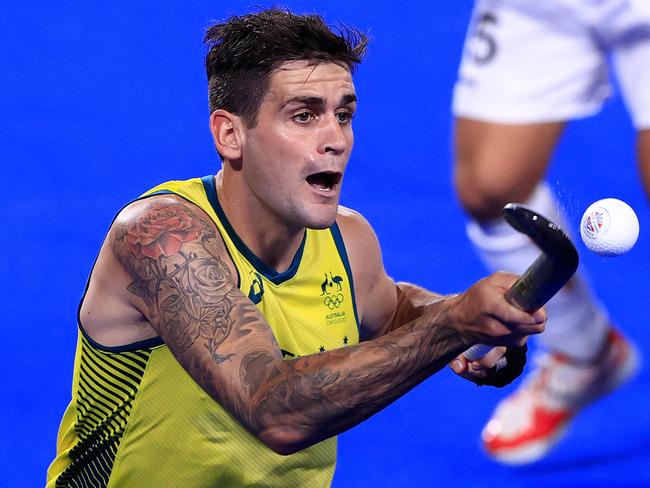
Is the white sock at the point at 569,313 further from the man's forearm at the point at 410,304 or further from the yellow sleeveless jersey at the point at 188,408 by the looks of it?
the yellow sleeveless jersey at the point at 188,408

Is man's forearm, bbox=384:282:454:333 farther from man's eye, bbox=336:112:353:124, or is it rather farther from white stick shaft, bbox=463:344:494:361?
man's eye, bbox=336:112:353:124

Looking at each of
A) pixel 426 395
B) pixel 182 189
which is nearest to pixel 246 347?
pixel 182 189

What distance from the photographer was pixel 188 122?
4812 millimetres

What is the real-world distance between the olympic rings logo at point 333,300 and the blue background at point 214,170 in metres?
1.20

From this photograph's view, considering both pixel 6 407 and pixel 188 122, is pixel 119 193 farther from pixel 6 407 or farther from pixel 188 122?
pixel 6 407

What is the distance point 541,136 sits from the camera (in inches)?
147

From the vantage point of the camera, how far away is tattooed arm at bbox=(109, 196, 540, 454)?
183 centimetres

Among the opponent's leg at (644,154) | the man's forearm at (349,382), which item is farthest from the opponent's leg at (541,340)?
the man's forearm at (349,382)

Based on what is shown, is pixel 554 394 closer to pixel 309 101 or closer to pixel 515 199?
pixel 515 199

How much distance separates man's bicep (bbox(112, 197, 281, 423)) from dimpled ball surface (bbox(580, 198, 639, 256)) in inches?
22.5

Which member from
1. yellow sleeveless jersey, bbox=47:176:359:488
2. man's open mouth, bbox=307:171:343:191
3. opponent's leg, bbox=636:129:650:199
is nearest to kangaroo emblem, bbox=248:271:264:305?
yellow sleeveless jersey, bbox=47:176:359:488

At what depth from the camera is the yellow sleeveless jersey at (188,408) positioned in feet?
7.71

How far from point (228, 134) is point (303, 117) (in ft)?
0.61

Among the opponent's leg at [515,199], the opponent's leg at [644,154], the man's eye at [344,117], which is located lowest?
the man's eye at [344,117]
